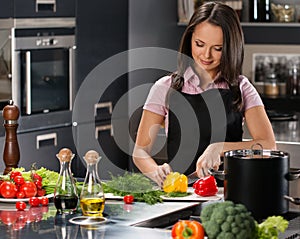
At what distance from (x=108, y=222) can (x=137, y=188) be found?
342 millimetres

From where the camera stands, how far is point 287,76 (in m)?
5.91

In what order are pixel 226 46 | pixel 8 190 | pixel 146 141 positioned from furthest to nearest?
pixel 146 141, pixel 226 46, pixel 8 190

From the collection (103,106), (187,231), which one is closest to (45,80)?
(103,106)

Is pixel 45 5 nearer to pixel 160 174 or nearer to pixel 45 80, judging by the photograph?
pixel 45 80

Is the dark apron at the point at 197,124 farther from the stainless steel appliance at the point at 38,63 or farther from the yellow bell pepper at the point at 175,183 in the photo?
the stainless steel appliance at the point at 38,63

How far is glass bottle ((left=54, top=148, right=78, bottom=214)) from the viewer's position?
103 inches

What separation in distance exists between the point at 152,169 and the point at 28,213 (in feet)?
2.37

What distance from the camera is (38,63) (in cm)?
511

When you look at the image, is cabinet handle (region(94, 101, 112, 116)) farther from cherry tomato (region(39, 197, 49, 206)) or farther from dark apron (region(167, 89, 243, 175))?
cherry tomato (region(39, 197, 49, 206))

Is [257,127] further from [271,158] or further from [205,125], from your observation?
[271,158]

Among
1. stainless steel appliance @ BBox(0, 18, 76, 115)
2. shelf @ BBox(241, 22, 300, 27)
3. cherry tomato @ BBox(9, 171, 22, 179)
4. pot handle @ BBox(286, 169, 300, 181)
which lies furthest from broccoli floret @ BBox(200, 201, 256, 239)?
shelf @ BBox(241, 22, 300, 27)

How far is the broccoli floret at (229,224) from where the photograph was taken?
82.3 inches

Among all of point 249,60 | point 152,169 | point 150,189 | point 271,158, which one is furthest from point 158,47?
point 271,158

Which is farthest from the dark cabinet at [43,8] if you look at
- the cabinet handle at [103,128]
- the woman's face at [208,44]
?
the woman's face at [208,44]
